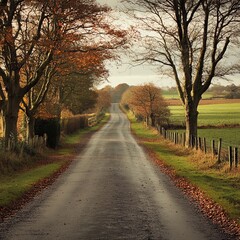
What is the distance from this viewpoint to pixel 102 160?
2434 centimetres

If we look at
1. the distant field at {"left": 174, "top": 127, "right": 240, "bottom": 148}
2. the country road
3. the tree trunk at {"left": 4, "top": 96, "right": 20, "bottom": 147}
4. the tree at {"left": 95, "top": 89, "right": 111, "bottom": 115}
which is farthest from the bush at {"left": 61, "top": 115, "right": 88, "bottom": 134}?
the tree at {"left": 95, "top": 89, "right": 111, "bottom": 115}

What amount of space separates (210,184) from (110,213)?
6.27 metres

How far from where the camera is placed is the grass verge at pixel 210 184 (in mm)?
10727

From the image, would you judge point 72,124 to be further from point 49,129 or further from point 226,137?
point 226,137

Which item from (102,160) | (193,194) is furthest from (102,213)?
(102,160)

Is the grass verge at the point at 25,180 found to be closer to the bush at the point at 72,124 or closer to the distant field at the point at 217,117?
the bush at the point at 72,124

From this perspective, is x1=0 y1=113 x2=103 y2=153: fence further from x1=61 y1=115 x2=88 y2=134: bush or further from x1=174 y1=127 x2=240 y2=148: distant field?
x1=174 y1=127 x2=240 y2=148: distant field

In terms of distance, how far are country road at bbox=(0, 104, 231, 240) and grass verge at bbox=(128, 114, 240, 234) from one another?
1.79 ft

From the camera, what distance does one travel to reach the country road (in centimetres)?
875

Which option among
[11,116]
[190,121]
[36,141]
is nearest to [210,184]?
[11,116]

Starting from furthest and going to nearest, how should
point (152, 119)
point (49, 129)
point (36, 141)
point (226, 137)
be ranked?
point (152, 119)
point (226, 137)
point (49, 129)
point (36, 141)

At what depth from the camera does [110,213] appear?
10.6 metres

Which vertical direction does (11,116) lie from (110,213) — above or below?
above

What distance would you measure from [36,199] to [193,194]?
5442 mm
